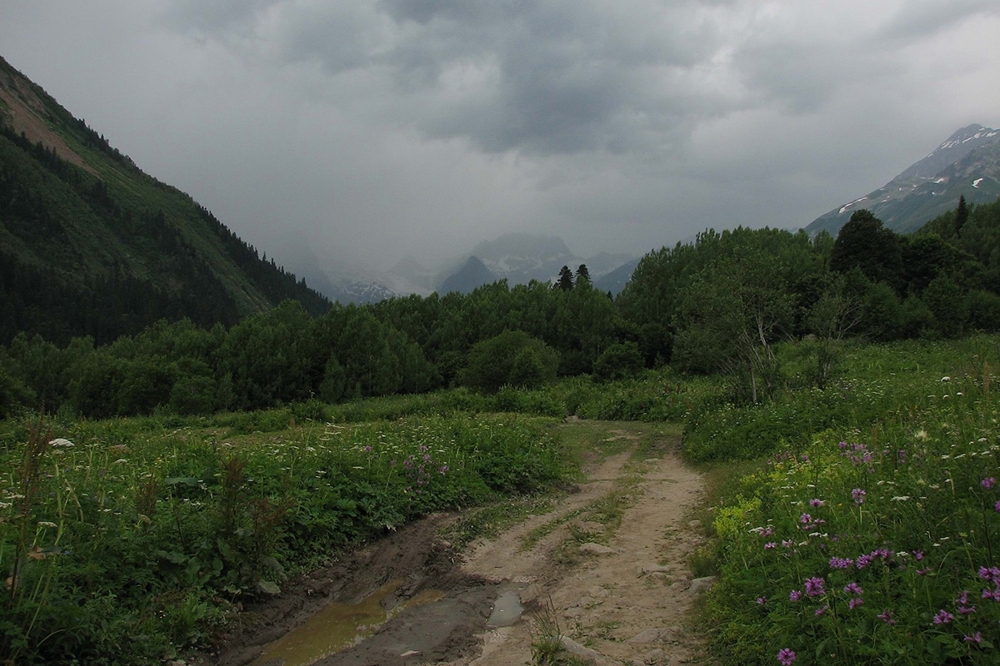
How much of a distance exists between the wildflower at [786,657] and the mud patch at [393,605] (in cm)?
233

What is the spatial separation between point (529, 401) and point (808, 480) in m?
24.3

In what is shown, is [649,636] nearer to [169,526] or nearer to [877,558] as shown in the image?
[877,558]

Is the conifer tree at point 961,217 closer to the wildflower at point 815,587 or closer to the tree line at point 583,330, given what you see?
the tree line at point 583,330

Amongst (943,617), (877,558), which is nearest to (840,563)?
(877,558)

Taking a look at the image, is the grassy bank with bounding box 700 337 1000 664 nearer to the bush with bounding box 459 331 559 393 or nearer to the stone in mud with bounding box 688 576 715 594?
the stone in mud with bounding box 688 576 715 594

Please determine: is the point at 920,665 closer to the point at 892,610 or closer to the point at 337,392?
the point at 892,610

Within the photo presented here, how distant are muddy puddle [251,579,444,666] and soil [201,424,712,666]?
0.06 meters

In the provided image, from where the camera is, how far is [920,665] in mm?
3064

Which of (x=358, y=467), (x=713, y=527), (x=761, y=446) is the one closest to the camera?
(x=713, y=527)

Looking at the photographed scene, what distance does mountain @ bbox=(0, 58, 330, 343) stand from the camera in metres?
131

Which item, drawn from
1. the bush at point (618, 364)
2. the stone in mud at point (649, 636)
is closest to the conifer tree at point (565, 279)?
the bush at point (618, 364)

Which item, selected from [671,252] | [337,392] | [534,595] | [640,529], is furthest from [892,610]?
[671,252]

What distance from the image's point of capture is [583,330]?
72.5 meters

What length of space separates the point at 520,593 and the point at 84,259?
625 feet
